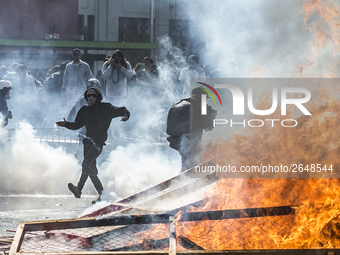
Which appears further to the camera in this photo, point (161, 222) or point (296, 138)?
point (296, 138)

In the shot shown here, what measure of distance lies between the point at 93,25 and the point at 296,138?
60.9ft

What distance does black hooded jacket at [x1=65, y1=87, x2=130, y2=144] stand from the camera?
5844 millimetres

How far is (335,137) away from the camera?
14.7 ft

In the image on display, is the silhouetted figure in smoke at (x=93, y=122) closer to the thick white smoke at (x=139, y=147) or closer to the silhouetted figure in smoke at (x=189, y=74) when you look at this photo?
the thick white smoke at (x=139, y=147)

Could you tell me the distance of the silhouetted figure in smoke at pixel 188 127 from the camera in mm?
5996

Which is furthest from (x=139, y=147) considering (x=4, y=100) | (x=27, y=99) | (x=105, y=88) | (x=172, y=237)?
(x=172, y=237)

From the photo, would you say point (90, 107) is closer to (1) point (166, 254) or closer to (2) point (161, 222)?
(2) point (161, 222)

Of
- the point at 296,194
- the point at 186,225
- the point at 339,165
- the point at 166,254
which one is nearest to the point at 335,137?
the point at 339,165

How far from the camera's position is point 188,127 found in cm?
602

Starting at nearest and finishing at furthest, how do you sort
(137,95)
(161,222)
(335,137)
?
(161,222)
(335,137)
(137,95)

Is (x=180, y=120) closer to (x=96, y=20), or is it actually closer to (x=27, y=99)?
(x=27, y=99)

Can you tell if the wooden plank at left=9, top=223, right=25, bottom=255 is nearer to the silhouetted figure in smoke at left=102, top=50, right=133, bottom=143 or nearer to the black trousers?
the black trousers

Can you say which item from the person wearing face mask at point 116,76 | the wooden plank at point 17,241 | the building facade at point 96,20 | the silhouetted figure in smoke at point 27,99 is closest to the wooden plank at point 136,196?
the wooden plank at point 17,241

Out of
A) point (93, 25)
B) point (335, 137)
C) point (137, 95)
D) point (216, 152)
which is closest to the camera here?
point (335, 137)
